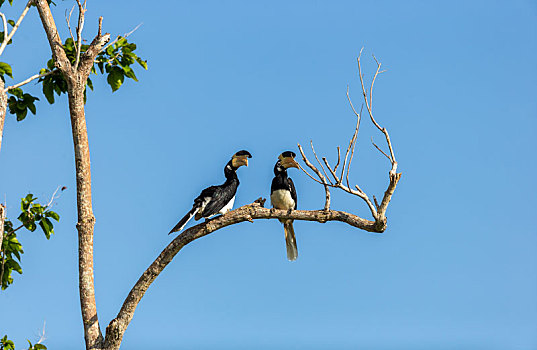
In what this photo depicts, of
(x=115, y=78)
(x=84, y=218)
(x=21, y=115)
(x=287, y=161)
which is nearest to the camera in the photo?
(x=84, y=218)

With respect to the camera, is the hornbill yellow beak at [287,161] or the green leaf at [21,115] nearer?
the green leaf at [21,115]

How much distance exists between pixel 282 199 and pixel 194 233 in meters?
1.67

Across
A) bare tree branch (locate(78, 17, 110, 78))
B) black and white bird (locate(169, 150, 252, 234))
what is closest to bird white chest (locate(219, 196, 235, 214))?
black and white bird (locate(169, 150, 252, 234))

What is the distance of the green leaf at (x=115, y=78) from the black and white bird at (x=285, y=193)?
2082mm

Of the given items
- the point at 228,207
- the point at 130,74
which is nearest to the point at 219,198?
the point at 228,207

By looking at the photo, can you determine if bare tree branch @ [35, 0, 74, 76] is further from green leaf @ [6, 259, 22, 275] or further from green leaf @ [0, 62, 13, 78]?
green leaf @ [6, 259, 22, 275]

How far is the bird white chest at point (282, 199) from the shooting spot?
9.00m

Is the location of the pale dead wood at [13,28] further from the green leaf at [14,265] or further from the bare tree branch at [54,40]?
the green leaf at [14,265]

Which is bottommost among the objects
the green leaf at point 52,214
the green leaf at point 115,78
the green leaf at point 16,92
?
the green leaf at point 52,214

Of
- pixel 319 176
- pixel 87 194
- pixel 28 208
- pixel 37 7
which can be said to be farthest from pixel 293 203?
pixel 37 7

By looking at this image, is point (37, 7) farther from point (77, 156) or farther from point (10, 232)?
point (10, 232)

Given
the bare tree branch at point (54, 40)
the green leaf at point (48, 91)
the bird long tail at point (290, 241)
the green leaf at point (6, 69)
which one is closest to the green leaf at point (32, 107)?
the green leaf at point (48, 91)

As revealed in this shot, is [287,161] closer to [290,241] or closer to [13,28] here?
Result: [290,241]

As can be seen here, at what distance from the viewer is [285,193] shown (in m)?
8.99
